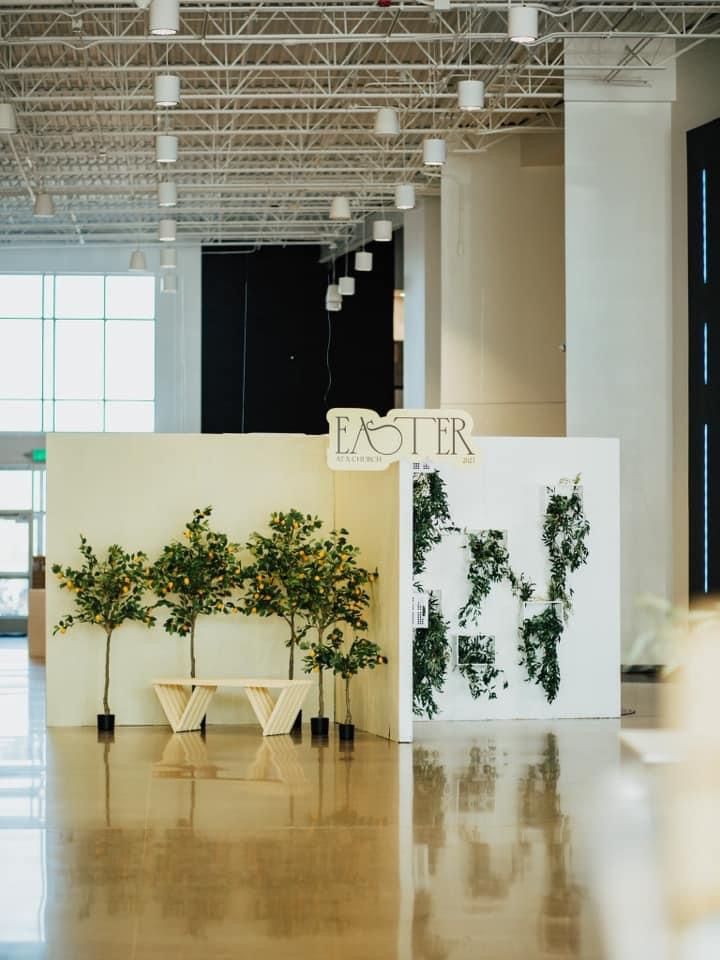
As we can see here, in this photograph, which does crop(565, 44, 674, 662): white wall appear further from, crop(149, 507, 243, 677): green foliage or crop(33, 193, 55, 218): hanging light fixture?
crop(33, 193, 55, 218): hanging light fixture

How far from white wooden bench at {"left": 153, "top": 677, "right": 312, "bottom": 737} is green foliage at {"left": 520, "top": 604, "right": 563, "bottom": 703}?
181 cm

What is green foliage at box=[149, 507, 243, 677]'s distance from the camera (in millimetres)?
11828

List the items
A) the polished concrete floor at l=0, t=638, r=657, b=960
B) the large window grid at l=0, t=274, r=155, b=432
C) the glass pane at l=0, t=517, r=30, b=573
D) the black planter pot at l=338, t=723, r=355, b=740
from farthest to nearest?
the large window grid at l=0, t=274, r=155, b=432
the glass pane at l=0, t=517, r=30, b=573
the black planter pot at l=338, t=723, r=355, b=740
the polished concrete floor at l=0, t=638, r=657, b=960

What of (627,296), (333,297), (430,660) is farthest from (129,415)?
(430,660)

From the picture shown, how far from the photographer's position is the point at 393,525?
443 inches

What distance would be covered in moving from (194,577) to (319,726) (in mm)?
1480

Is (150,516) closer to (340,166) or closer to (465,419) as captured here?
(465,419)

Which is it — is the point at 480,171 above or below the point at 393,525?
above

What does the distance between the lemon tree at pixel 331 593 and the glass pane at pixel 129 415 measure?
1711cm

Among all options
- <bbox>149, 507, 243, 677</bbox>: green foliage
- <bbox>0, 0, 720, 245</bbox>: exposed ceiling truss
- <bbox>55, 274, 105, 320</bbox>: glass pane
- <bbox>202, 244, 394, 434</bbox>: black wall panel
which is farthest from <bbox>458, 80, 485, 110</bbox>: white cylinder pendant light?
<bbox>55, 274, 105, 320</bbox>: glass pane

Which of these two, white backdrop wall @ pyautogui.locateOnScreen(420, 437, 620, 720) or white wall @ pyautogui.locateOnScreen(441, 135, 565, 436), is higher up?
white wall @ pyautogui.locateOnScreen(441, 135, 565, 436)

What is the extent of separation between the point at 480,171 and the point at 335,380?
8.83 meters

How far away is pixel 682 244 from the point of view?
1669cm

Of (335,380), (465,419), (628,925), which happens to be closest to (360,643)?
(465,419)
